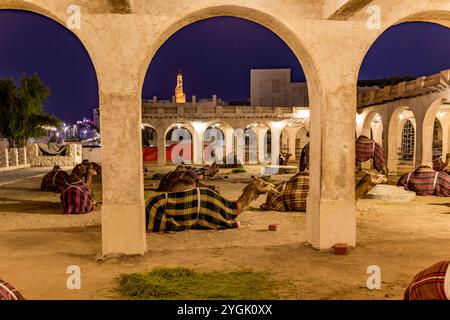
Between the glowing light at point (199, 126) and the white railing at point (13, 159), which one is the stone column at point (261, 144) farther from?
the white railing at point (13, 159)

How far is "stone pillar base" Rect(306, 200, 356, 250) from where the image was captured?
23.5ft

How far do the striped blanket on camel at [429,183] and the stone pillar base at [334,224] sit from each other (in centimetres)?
847

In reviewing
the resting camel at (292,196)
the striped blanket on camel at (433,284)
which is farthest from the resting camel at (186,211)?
the striped blanket on camel at (433,284)

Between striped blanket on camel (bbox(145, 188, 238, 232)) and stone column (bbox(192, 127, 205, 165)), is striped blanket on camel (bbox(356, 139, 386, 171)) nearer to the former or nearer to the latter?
striped blanket on camel (bbox(145, 188, 238, 232))

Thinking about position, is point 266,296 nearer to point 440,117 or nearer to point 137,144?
point 137,144

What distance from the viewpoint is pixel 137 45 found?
670cm

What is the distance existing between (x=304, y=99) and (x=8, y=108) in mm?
29946

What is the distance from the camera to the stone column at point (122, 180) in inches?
267

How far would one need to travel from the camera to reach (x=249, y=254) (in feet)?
22.8

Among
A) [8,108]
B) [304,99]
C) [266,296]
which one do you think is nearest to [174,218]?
[266,296]

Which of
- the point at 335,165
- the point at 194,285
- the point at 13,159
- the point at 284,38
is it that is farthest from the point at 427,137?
the point at 13,159

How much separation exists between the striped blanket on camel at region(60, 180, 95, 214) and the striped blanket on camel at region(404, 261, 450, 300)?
960cm

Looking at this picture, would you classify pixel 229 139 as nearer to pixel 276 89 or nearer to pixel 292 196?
pixel 276 89

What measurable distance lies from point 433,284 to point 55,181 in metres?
15.6
